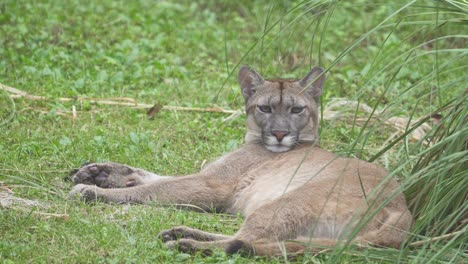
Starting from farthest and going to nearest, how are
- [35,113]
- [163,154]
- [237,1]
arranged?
[237,1] < [35,113] < [163,154]

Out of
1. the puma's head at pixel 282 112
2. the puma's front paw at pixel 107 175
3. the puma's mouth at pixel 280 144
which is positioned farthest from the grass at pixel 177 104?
the puma's mouth at pixel 280 144

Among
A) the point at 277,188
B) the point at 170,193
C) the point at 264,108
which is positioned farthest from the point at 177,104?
the point at 277,188

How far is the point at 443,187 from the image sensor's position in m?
5.36

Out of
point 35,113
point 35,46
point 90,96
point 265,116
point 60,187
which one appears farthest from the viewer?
point 35,46

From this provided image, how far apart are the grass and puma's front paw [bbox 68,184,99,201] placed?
0.10m

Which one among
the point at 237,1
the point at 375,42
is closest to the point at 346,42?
the point at 375,42

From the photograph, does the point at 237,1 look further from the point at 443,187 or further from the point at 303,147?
the point at 443,187

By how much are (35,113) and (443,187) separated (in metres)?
4.58

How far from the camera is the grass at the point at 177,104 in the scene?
5.43m

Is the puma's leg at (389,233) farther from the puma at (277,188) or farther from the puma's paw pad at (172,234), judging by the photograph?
the puma's paw pad at (172,234)

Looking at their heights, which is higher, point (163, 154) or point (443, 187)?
point (443, 187)

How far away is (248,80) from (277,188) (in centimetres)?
152

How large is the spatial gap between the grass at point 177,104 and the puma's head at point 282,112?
14.0 inches

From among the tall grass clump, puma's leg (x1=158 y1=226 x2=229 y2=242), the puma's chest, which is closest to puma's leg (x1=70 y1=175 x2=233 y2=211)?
the puma's chest
